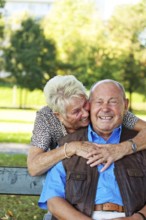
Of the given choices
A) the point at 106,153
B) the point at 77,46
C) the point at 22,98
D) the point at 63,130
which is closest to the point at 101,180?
the point at 106,153

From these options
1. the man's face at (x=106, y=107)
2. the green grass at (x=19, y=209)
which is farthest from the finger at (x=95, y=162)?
the green grass at (x=19, y=209)

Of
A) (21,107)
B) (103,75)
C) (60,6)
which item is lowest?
(21,107)

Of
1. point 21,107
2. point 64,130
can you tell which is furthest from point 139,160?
point 21,107

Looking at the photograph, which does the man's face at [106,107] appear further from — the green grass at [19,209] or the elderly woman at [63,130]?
the green grass at [19,209]

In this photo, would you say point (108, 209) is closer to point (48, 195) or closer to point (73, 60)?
point (48, 195)

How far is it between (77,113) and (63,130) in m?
0.17

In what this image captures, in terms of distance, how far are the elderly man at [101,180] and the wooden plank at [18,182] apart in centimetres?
30

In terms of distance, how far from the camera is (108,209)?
347 centimetres

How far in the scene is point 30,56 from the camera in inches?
1535

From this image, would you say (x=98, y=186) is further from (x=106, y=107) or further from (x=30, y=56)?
(x=30, y=56)

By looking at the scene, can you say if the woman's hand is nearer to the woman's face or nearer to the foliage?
the woman's face

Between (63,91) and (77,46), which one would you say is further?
(77,46)

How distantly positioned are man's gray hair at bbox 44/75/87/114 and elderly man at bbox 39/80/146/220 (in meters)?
0.13

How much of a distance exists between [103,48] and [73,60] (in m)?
2.42
